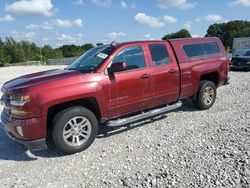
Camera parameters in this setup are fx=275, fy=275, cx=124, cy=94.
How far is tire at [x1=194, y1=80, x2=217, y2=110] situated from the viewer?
22.9ft

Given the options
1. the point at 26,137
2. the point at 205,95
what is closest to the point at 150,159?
the point at 26,137

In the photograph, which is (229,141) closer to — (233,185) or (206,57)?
(233,185)

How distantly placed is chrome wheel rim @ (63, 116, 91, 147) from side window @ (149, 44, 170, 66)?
2.03 meters

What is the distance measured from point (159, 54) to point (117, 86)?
1464 millimetres

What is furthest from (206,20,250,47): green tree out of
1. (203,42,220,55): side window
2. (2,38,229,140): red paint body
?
(2,38,229,140): red paint body

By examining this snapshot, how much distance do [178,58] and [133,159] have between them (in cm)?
292

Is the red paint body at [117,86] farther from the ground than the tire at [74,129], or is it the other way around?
the red paint body at [117,86]

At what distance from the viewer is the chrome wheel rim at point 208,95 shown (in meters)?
7.11

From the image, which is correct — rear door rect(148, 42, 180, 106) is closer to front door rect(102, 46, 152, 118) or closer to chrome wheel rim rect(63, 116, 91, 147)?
front door rect(102, 46, 152, 118)

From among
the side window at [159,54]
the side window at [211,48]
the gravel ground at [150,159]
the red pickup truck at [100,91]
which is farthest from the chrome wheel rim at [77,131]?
the side window at [211,48]

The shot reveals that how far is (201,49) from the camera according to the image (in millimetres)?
7121

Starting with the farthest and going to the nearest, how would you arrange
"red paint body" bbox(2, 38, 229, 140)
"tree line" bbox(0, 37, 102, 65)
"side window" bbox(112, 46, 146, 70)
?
"tree line" bbox(0, 37, 102, 65) < "side window" bbox(112, 46, 146, 70) < "red paint body" bbox(2, 38, 229, 140)

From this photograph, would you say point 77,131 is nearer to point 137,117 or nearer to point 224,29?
point 137,117

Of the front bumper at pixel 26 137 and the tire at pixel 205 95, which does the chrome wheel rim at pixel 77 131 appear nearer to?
the front bumper at pixel 26 137
